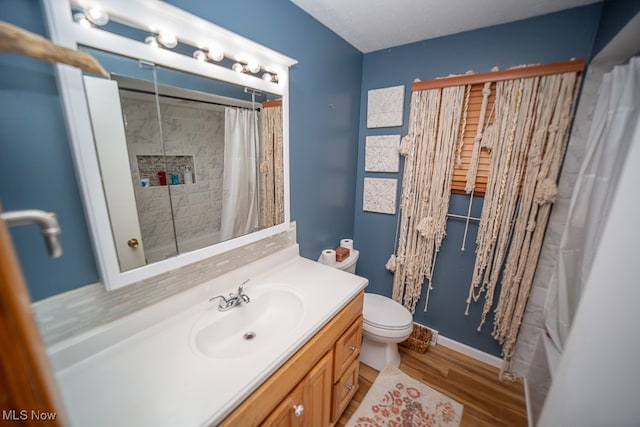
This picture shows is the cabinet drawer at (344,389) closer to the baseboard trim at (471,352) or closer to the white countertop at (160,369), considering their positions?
the white countertop at (160,369)

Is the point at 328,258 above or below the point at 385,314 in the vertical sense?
above

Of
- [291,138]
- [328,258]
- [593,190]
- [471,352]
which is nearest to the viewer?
[593,190]

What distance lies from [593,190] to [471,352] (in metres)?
1.42

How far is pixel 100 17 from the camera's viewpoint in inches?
28.5

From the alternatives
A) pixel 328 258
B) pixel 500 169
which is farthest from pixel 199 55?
pixel 500 169

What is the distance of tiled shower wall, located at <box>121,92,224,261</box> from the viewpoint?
86 centimetres

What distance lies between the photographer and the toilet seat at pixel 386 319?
64.0 inches

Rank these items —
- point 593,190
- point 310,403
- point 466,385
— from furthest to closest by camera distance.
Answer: point 466,385 → point 593,190 → point 310,403

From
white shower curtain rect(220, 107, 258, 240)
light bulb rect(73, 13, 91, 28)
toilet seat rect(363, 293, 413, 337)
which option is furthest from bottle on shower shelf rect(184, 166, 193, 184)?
toilet seat rect(363, 293, 413, 337)

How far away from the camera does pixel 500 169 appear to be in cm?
155

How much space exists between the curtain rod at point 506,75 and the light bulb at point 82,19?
175cm

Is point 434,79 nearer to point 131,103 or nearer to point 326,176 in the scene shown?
point 326,176

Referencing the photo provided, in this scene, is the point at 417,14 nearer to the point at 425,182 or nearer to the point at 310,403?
the point at 425,182

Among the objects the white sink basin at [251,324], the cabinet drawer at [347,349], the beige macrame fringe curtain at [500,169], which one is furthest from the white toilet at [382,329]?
the white sink basin at [251,324]
